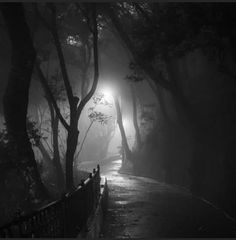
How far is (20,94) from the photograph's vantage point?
11.0 metres

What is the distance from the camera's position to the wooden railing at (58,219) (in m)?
4.84

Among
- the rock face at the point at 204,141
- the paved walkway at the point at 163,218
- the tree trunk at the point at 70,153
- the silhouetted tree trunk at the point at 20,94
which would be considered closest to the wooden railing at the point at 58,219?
the paved walkway at the point at 163,218

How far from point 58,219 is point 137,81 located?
34.6ft

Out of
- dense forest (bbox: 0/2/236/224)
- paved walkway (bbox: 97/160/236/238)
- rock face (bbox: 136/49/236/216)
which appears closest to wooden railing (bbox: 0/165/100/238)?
dense forest (bbox: 0/2/236/224)

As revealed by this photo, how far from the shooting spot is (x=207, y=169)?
15.6m

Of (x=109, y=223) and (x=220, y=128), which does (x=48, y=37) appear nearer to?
(x=220, y=128)

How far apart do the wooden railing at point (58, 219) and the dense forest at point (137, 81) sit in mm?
336

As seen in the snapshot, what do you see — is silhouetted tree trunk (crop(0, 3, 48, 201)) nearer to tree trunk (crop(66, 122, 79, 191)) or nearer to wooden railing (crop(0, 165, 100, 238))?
tree trunk (crop(66, 122, 79, 191))

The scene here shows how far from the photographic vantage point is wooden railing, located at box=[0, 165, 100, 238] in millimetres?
4836

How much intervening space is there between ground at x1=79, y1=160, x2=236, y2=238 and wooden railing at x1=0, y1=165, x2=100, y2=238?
140 cm

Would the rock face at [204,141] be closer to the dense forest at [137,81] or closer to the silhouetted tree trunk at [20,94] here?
the dense forest at [137,81]

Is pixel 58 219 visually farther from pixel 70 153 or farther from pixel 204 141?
pixel 204 141

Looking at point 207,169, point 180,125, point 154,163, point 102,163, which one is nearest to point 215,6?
point 207,169

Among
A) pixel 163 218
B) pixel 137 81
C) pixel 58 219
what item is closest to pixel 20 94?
pixel 58 219
